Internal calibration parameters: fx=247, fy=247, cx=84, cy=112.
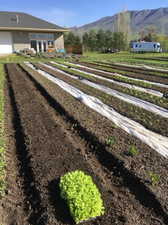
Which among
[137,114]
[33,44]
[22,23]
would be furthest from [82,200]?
[22,23]

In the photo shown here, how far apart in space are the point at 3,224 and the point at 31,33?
107ft

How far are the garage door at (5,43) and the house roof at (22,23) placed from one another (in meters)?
1.03

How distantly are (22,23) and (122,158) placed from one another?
106 ft

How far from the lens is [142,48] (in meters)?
42.1

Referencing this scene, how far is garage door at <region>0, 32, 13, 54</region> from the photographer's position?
30.8 meters

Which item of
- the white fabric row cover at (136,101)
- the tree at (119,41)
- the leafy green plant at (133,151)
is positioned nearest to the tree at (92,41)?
the tree at (119,41)

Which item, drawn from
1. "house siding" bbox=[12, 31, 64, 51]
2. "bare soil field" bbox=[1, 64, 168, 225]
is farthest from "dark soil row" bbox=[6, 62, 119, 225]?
"house siding" bbox=[12, 31, 64, 51]

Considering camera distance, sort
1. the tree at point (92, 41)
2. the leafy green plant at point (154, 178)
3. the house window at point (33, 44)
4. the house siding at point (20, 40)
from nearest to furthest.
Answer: the leafy green plant at point (154, 178), the house siding at point (20, 40), the house window at point (33, 44), the tree at point (92, 41)

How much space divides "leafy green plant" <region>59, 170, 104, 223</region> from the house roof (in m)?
30.9

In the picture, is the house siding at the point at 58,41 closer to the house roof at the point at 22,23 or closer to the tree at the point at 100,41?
the house roof at the point at 22,23

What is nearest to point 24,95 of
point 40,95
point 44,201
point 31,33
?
point 40,95

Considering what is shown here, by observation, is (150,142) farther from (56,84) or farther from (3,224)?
(56,84)

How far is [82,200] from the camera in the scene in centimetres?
288

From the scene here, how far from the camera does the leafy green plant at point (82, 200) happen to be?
9.38 ft
